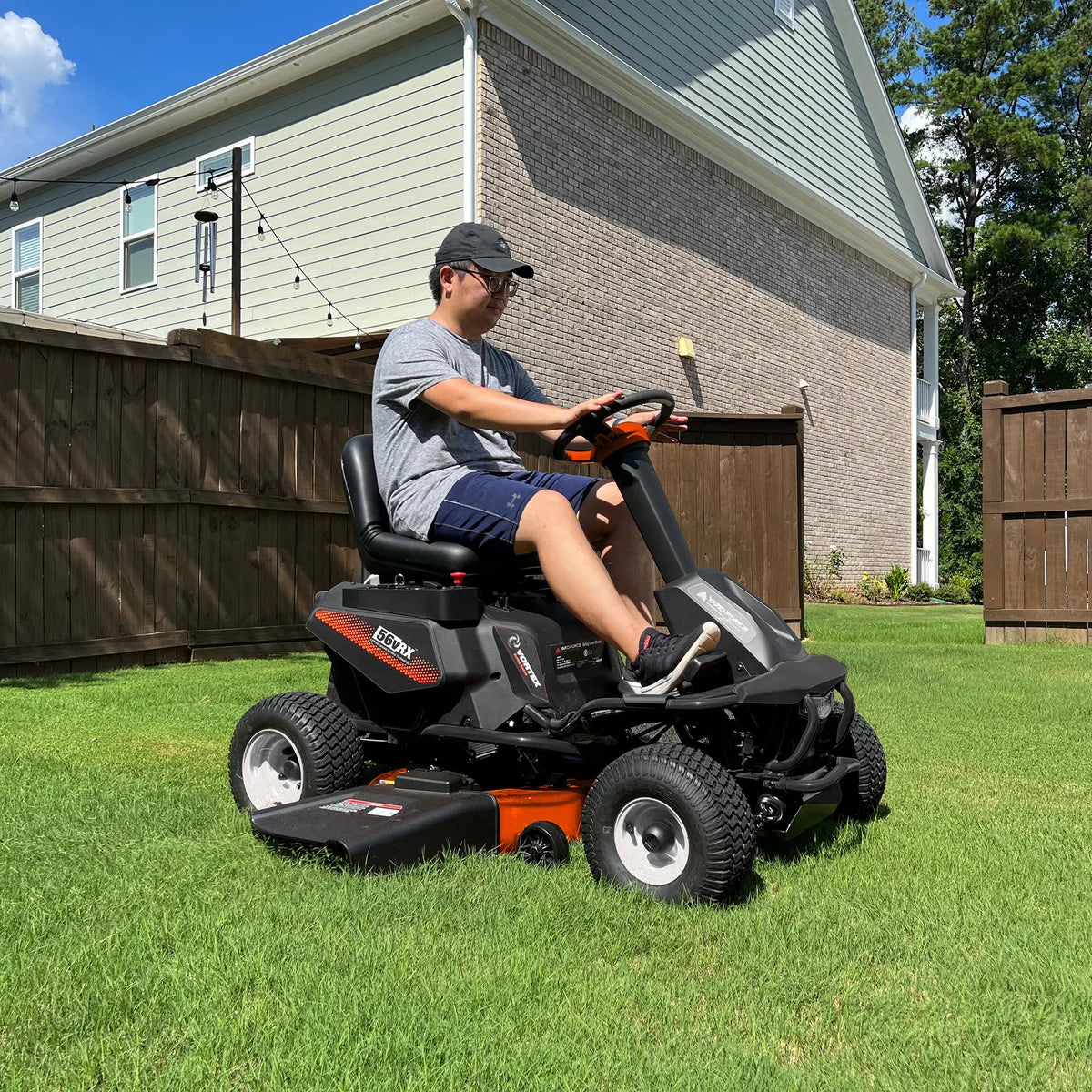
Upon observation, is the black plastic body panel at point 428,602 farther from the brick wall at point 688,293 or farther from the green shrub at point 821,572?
the green shrub at point 821,572

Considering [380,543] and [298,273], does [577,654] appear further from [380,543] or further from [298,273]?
[298,273]

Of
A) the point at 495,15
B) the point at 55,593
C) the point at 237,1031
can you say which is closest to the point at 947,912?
the point at 237,1031

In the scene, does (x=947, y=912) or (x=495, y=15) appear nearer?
(x=947, y=912)

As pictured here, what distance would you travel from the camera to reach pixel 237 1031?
5.37 ft

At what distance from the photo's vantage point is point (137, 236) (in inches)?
516

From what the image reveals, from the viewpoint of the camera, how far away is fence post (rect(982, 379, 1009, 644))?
823 centimetres

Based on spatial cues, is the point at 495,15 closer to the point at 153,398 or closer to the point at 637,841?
the point at 153,398

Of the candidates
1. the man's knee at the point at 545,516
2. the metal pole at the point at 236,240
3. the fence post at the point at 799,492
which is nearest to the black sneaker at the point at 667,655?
the man's knee at the point at 545,516

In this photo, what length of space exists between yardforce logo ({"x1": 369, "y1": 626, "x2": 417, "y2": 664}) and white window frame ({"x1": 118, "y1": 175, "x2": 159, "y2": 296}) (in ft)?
36.3

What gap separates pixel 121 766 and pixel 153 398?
3412mm

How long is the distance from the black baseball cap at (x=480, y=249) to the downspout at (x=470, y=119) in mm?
6842

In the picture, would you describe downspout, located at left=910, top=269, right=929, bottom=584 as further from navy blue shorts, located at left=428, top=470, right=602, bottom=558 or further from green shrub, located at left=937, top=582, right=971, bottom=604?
navy blue shorts, located at left=428, top=470, right=602, bottom=558

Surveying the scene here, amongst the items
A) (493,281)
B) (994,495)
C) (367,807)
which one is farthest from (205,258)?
(367,807)

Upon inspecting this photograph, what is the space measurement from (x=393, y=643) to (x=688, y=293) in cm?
1063
